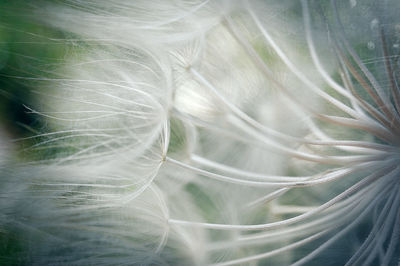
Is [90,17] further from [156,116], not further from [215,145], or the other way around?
[215,145]

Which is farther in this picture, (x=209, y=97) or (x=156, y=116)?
(x=209, y=97)

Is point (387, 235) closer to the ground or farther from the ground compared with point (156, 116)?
closer to the ground

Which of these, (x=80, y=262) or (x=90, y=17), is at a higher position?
(x=90, y=17)

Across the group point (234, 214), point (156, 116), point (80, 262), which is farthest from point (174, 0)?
point (80, 262)

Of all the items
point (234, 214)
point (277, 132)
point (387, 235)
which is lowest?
point (387, 235)

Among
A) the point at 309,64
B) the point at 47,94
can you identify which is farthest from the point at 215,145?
the point at 47,94

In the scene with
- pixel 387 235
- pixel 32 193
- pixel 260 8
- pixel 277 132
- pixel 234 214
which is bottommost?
pixel 387 235

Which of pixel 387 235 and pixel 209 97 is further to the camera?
pixel 209 97

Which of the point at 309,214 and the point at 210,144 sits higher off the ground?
the point at 210,144

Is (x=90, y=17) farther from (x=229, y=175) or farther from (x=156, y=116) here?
(x=229, y=175)
